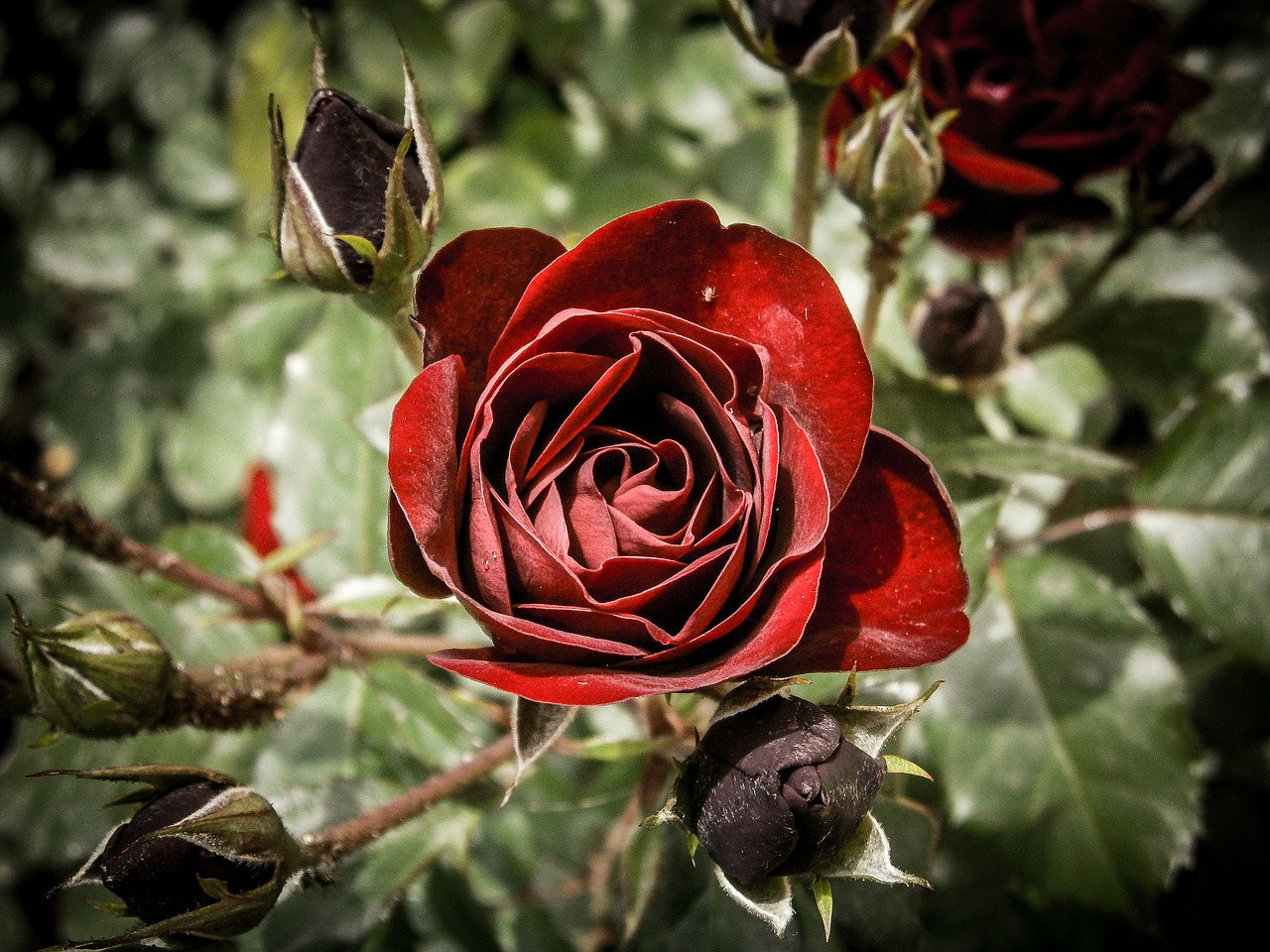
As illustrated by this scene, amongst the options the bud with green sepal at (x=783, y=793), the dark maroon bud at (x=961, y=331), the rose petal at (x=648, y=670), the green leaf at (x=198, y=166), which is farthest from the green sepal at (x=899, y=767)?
the green leaf at (x=198, y=166)

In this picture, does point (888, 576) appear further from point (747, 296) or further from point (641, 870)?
point (641, 870)

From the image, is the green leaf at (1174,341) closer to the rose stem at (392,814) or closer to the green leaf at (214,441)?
the rose stem at (392,814)

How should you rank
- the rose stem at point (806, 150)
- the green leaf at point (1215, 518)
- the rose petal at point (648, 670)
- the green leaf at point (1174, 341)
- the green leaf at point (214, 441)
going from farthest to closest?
the green leaf at point (214, 441)
the green leaf at point (1174, 341)
the green leaf at point (1215, 518)
the rose stem at point (806, 150)
the rose petal at point (648, 670)

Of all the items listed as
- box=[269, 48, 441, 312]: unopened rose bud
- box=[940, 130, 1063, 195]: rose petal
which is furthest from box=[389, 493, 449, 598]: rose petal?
box=[940, 130, 1063, 195]: rose petal

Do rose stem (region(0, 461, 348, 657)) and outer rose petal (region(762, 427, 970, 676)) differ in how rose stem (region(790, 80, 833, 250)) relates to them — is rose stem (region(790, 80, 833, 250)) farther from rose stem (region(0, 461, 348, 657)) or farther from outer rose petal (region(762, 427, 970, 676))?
rose stem (region(0, 461, 348, 657))

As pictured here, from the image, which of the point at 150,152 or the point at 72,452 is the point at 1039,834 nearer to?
the point at 72,452

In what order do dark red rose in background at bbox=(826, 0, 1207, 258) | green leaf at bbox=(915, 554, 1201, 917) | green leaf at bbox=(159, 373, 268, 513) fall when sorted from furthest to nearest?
1. green leaf at bbox=(159, 373, 268, 513)
2. green leaf at bbox=(915, 554, 1201, 917)
3. dark red rose in background at bbox=(826, 0, 1207, 258)
